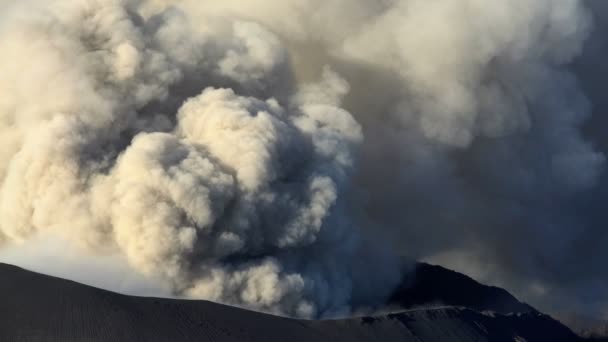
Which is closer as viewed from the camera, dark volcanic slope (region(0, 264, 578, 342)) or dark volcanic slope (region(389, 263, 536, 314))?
dark volcanic slope (region(0, 264, 578, 342))

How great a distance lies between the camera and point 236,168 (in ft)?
160

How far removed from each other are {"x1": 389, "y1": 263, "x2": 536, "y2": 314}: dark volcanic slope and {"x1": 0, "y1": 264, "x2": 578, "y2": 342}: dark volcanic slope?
1629cm

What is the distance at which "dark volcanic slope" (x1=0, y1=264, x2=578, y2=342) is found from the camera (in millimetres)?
37406

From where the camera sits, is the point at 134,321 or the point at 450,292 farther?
the point at 450,292

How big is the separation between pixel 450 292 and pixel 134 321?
109ft

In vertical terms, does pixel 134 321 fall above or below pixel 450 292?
below

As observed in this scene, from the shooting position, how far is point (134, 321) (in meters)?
38.9

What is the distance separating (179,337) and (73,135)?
13.3m

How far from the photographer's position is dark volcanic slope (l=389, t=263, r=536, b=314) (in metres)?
64.3

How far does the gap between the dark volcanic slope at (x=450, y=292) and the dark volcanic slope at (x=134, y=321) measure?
1629 cm

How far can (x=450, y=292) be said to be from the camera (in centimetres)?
6812

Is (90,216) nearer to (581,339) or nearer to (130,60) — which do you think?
(130,60)

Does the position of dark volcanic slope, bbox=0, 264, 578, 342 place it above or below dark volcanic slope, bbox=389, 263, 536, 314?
below

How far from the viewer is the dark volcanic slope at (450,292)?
2532 inches
